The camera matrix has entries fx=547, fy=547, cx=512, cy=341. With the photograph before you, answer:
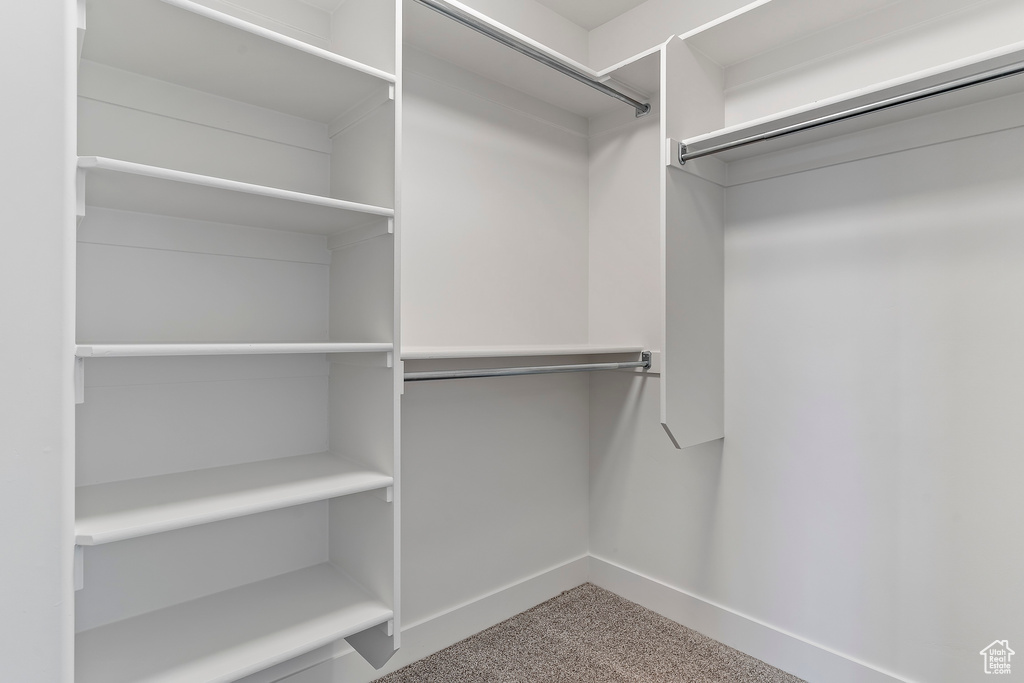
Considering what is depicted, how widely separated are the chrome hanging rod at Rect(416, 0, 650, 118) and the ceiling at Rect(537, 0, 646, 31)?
409mm

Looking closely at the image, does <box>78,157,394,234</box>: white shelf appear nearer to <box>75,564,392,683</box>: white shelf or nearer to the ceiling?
<box>75,564,392,683</box>: white shelf

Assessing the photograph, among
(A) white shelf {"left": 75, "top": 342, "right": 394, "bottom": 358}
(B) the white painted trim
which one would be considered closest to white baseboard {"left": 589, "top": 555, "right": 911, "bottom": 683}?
(B) the white painted trim

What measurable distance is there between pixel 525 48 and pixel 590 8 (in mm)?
682

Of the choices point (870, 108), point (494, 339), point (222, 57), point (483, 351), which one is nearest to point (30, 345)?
point (222, 57)

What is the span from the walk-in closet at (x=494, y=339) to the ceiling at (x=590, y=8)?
2cm

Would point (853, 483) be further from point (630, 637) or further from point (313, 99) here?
point (313, 99)

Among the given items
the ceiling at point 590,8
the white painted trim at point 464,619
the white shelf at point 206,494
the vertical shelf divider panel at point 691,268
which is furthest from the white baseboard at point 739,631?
the ceiling at point 590,8

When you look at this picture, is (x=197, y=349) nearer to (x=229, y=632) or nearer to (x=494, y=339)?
(x=229, y=632)

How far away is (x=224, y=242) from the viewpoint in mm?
1530

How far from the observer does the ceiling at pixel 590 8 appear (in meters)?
2.23

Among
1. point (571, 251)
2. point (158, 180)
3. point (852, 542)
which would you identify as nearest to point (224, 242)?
point (158, 180)

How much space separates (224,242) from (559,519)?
171cm

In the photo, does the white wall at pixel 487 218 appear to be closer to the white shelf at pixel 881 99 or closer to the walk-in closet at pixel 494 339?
the walk-in closet at pixel 494 339

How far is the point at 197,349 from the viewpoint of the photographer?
1.14 meters
